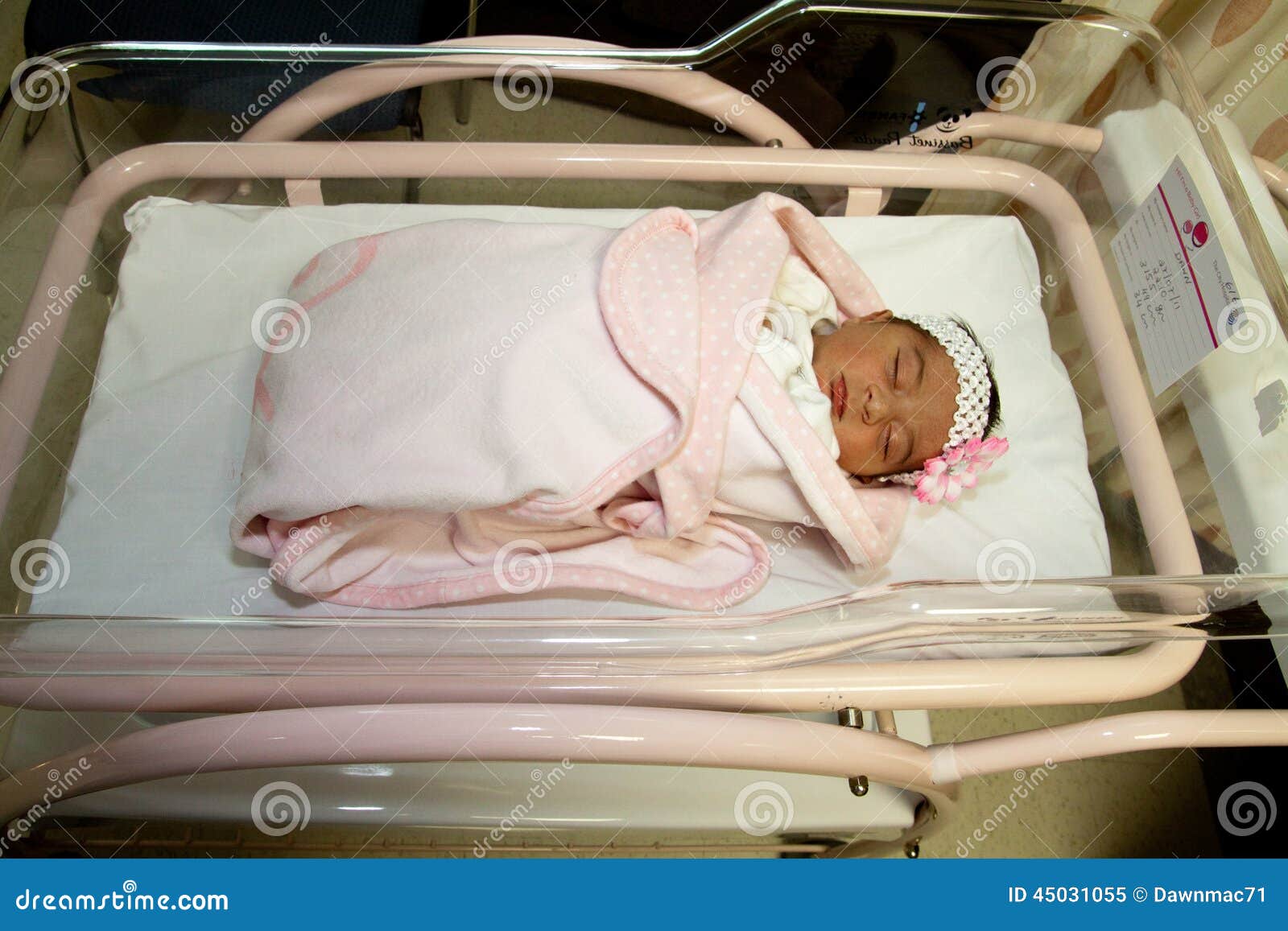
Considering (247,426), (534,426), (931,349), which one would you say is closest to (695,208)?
(931,349)

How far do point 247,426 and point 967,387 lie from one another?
863mm

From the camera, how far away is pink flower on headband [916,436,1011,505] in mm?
1029

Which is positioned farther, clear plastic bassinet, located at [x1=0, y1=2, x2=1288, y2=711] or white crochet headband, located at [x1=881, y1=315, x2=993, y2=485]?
white crochet headband, located at [x1=881, y1=315, x2=993, y2=485]

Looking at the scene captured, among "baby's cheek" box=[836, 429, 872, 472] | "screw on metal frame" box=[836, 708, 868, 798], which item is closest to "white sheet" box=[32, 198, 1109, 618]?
"baby's cheek" box=[836, 429, 872, 472]

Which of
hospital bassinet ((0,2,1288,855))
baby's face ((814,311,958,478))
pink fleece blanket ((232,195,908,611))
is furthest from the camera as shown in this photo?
baby's face ((814,311,958,478))

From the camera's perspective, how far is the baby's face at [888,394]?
1.00 metres

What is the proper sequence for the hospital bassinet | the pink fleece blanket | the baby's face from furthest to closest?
the baby's face
the pink fleece blanket
the hospital bassinet

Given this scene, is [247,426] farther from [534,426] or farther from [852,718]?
[852,718]

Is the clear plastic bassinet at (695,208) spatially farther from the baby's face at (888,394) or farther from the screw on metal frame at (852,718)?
the baby's face at (888,394)

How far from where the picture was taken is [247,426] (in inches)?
42.3

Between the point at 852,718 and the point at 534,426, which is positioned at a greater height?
the point at 534,426

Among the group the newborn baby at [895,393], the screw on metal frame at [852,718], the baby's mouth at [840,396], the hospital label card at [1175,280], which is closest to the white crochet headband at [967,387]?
the newborn baby at [895,393]

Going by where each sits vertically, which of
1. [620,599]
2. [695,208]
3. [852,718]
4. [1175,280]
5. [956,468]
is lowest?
[852,718]

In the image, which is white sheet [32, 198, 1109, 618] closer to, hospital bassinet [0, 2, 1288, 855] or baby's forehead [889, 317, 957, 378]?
hospital bassinet [0, 2, 1288, 855]
